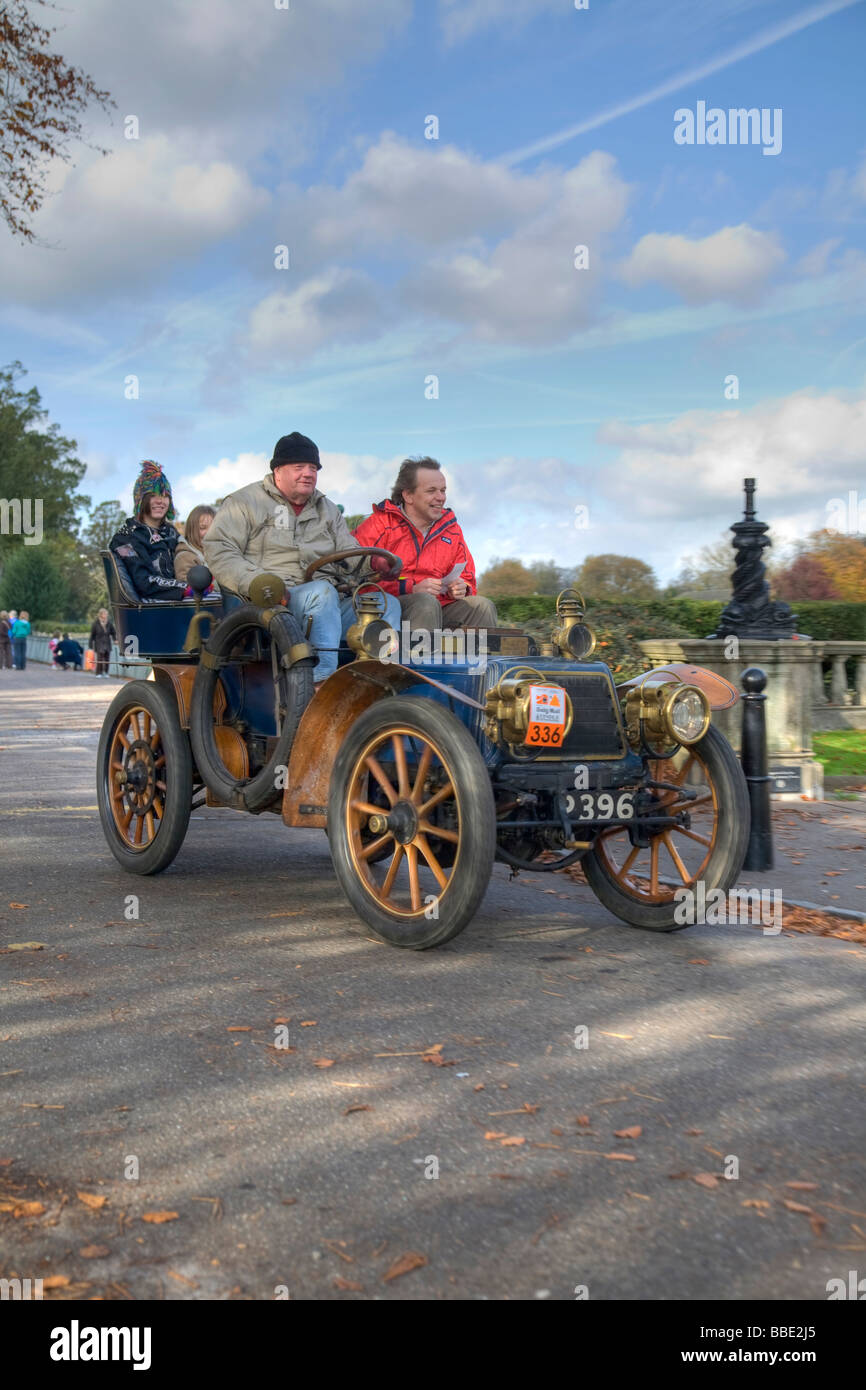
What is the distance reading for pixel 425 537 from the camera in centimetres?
703

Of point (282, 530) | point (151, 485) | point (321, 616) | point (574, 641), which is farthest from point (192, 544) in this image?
point (574, 641)

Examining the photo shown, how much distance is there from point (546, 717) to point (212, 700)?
211 cm

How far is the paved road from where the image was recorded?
2770 mm

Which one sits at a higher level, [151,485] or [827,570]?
[827,570]

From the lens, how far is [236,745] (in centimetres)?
677

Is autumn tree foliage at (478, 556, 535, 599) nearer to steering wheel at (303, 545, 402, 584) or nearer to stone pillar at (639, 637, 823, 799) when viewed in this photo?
stone pillar at (639, 637, 823, 799)

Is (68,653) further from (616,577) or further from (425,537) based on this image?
(425,537)

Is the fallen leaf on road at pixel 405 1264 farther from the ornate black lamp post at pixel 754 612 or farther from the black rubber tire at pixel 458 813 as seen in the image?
the ornate black lamp post at pixel 754 612

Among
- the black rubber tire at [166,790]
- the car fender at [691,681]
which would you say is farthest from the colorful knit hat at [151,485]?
the car fender at [691,681]

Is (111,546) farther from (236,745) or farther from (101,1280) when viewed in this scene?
(101,1280)
